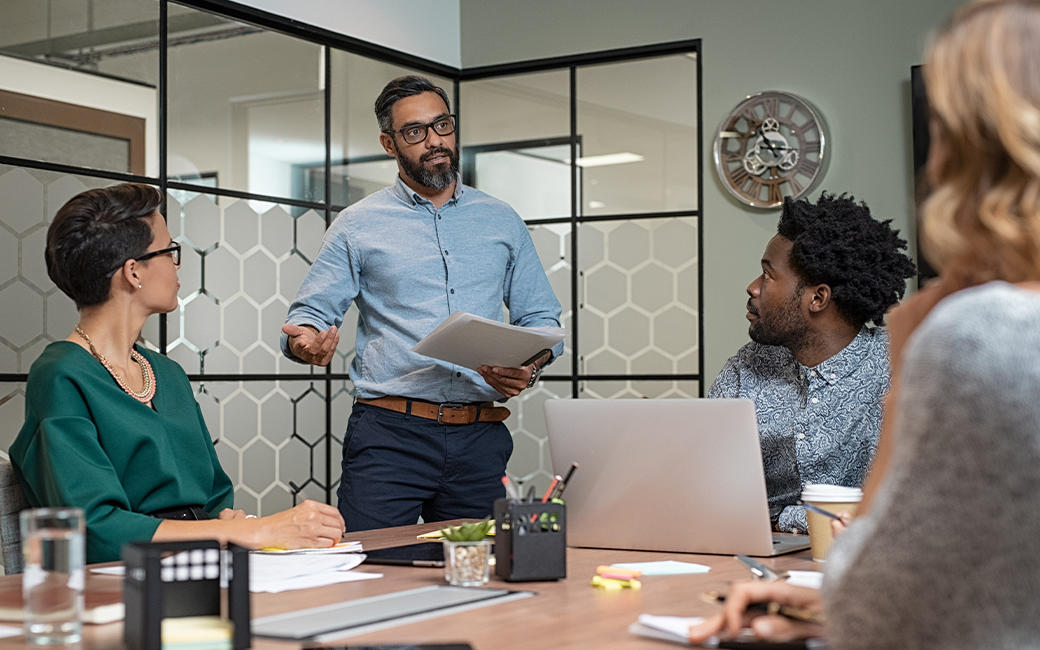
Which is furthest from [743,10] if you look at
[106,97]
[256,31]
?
[106,97]

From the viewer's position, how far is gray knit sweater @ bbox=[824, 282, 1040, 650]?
0.73 meters

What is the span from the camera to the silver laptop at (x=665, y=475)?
66.3 inches

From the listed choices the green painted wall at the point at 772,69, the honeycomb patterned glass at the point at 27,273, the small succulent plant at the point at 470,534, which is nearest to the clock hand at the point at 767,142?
the green painted wall at the point at 772,69

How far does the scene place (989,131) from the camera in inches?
32.2

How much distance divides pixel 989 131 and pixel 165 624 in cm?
88

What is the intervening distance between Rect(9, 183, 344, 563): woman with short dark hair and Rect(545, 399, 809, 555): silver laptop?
43cm

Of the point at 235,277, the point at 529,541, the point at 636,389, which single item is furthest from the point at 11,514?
the point at 636,389

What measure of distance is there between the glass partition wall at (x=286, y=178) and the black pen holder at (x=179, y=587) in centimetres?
243

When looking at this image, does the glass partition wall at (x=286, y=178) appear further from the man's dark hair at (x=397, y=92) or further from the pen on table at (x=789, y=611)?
the pen on table at (x=789, y=611)

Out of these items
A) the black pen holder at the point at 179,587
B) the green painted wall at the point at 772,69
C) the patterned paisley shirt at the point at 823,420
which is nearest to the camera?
the black pen holder at the point at 179,587

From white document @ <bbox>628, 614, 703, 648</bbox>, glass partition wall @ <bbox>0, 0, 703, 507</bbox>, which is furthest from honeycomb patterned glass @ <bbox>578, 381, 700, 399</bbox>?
white document @ <bbox>628, 614, 703, 648</bbox>

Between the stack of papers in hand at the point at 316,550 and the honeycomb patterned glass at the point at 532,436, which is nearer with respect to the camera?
the stack of papers in hand at the point at 316,550

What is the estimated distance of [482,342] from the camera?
2486 mm

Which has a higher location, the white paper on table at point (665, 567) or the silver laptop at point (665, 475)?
the silver laptop at point (665, 475)
